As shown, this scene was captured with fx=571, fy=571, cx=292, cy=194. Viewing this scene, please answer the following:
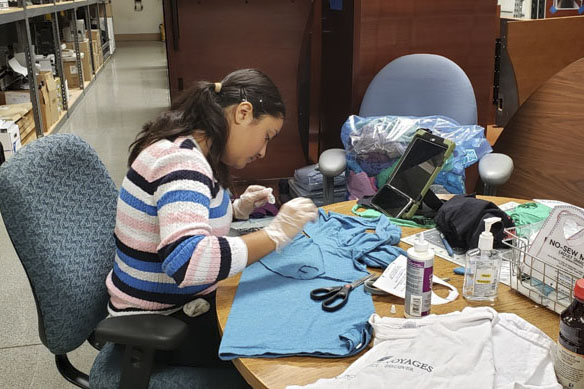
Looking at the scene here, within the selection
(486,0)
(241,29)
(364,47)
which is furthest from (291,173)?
(486,0)

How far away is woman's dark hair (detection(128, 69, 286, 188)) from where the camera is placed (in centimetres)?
132

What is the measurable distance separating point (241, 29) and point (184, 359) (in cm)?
273

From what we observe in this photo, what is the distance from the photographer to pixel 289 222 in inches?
52.1

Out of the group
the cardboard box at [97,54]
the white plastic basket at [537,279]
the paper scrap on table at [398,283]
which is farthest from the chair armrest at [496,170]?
the cardboard box at [97,54]

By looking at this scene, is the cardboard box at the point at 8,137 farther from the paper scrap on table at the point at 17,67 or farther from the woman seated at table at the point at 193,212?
the woman seated at table at the point at 193,212

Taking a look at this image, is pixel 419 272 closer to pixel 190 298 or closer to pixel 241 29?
Answer: pixel 190 298

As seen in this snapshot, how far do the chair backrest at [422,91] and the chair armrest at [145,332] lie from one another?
5.72 ft

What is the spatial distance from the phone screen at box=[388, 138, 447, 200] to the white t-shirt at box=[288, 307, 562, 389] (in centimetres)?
72

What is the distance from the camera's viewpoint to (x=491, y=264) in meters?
1.13

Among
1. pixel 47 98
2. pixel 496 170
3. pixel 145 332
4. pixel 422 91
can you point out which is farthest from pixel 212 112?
pixel 47 98

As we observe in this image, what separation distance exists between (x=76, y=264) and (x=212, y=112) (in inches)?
17.9

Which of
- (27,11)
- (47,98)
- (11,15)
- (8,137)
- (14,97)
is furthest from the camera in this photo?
(47,98)

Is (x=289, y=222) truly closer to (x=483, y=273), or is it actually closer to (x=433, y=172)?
(x=483, y=273)

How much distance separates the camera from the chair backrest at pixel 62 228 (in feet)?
3.67
